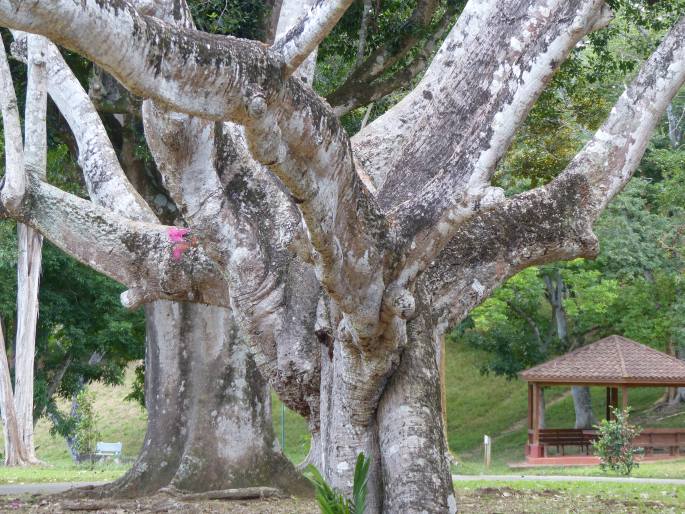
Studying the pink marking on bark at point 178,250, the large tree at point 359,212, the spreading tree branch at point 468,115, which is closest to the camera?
the large tree at point 359,212

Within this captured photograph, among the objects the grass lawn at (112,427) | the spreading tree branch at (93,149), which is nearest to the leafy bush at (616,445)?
the spreading tree branch at (93,149)

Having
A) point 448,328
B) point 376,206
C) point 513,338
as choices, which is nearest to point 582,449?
point 513,338

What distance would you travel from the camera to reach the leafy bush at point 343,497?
5.51 m

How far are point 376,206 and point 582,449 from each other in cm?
2165

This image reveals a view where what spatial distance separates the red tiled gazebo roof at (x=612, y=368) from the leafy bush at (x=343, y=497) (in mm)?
18463

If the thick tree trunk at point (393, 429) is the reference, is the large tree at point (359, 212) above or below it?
above

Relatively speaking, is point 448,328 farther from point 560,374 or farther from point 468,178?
point 560,374

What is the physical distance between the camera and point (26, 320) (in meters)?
21.0

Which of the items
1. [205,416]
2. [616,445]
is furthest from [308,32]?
[616,445]

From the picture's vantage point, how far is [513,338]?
98.3 feet

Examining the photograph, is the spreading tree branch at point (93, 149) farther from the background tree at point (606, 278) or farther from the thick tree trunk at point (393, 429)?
the background tree at point (606, 278)

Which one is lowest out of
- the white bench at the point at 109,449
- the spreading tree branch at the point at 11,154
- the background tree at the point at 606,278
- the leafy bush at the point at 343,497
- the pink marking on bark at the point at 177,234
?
the white bench at the point at 109,449

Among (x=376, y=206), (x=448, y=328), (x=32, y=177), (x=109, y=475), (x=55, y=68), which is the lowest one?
(x=109, y=475)

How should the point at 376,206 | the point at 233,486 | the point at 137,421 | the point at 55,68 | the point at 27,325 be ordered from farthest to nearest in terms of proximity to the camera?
the point at 137,421 < the point at 27,325 < the point at 233,486 < the point at 55,68 < the point at 376,206
